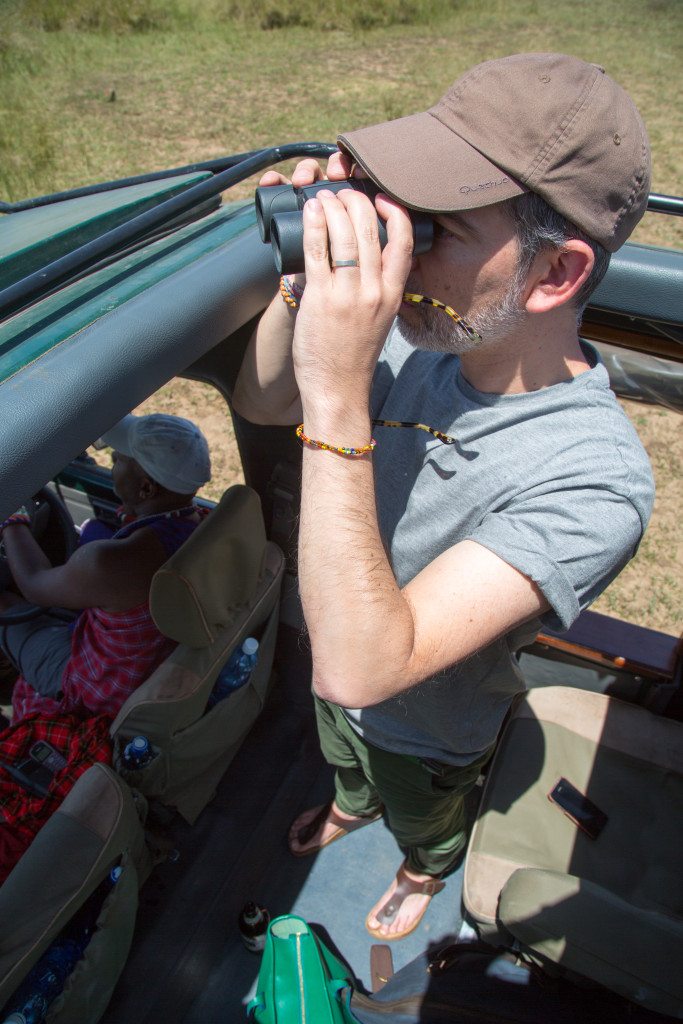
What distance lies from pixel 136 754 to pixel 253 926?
0.74m

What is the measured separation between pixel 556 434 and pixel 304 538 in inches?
20.1

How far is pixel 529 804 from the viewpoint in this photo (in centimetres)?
218

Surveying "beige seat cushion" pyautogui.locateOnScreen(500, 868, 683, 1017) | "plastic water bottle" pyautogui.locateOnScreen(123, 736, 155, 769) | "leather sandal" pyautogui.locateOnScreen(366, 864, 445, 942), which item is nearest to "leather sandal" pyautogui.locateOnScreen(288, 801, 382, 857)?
"leather sandal" pyautogui.locateOnScreen(366, 864, 445, 942)

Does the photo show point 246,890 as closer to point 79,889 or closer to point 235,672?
point 235,672

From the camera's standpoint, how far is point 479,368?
1.38 m

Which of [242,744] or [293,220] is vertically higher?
[293,220]

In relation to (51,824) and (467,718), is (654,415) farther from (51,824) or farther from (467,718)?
(51,824)

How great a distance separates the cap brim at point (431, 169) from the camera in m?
1.13

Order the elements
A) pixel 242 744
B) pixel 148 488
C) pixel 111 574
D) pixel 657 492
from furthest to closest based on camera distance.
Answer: pixel 657 492 → pixel 242 744 → pixel 148 488 → pixel 111 574

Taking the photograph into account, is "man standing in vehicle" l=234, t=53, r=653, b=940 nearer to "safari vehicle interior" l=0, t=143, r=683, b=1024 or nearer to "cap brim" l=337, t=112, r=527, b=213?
"cap brim" l=337, t=112, r=527, b=213

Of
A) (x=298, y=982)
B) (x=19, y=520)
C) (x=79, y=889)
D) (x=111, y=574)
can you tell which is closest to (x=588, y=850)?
(x=298, y=982)

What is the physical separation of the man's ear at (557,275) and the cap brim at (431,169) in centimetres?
12

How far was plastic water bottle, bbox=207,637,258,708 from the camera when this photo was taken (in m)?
2.24

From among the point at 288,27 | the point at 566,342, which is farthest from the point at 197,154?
the point at 566,342
